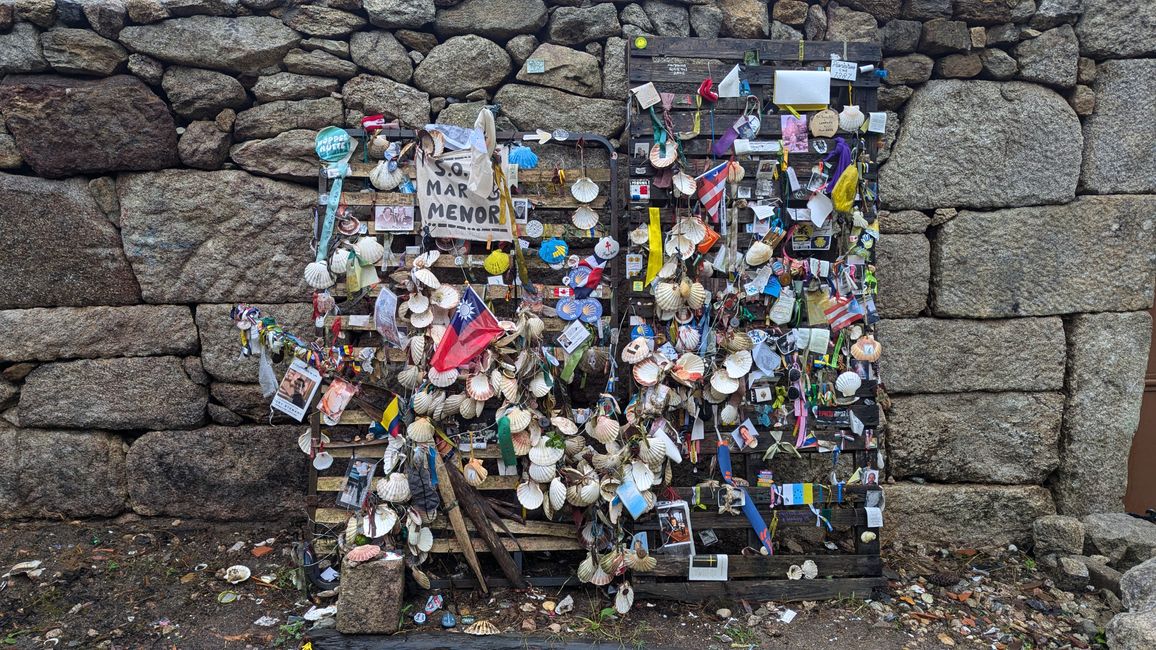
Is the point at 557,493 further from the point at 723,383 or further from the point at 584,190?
the point at 584,190

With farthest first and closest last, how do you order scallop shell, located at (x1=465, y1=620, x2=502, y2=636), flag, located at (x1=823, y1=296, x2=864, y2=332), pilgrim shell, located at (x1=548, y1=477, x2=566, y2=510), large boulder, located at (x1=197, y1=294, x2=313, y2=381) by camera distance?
large boulder, located at (x1=197, y1=294, x2=313, y2=381), flag, located at (x1=823, y1=296, x2=864, y2=332), pilgrim shell, located at (x1=548, y1=477, x2=566, y2=510), scallop shell, located at (x1=465, y1=620, x2=502, y2=636)

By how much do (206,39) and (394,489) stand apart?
2.40 metres

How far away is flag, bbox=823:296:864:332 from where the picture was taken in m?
3.13

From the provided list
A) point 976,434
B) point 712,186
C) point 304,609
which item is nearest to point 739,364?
point 712,186

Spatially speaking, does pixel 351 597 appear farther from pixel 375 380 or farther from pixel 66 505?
pixel 66 505

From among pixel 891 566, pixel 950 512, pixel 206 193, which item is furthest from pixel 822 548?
pixel 206 193

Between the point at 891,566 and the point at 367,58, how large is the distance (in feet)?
12.3

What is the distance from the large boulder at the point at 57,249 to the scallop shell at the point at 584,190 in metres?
2.37

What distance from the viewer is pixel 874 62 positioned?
314 cm

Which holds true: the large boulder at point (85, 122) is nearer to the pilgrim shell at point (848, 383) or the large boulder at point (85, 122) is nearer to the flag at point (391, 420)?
the flag at point (391, 420)

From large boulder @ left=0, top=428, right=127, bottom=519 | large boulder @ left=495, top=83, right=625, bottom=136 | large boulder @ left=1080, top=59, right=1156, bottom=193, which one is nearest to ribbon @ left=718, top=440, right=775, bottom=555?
large boulder @ left=495, top=83, right=625, bottom=136

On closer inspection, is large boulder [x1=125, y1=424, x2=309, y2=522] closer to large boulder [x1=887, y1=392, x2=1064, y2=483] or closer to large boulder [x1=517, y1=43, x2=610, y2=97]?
large boulder [x1=517, y1=43, x2=610, y2=97]

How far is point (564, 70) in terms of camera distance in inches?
129

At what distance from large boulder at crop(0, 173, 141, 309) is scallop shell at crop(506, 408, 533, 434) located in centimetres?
215
